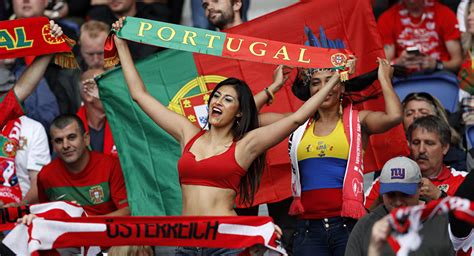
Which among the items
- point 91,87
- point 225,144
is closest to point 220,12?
point 91,87

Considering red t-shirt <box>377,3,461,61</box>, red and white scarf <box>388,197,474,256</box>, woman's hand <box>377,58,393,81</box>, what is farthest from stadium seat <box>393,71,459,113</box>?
red and white scarf <box>388,197,474,256</box>

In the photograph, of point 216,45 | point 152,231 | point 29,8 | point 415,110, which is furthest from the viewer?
point 29,8

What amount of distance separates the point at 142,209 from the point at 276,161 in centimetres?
114

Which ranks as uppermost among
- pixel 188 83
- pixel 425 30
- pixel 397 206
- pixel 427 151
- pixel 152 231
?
pixel 425 30

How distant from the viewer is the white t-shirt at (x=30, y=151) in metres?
11.4

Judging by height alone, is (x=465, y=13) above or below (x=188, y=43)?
above

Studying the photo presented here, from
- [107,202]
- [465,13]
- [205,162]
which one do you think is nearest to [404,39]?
[465,13]

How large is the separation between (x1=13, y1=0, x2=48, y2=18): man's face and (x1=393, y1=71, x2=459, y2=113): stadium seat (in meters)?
3.67

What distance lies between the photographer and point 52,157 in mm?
11992

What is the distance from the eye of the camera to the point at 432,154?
10.1 meters

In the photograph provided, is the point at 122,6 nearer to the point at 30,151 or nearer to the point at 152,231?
the point at 30,151

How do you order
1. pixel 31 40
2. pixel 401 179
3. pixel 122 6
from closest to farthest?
1. pixel 401 179
2. pixel 31 40
3. pixel 122 6

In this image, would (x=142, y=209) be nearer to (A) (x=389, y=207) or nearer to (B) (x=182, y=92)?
(B) (x=182, y=92)

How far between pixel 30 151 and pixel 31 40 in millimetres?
1852
